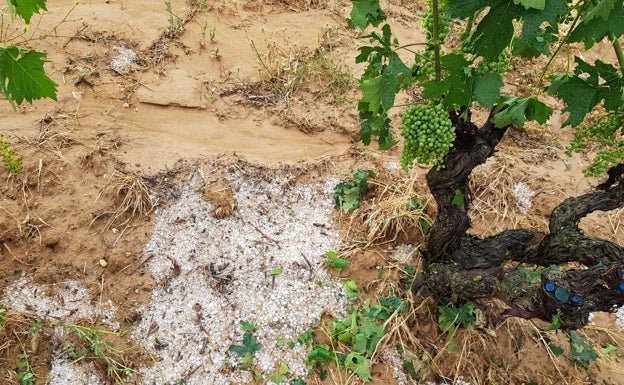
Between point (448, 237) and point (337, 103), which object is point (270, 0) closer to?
point (337, 103)

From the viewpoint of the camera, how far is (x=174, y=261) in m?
3.42

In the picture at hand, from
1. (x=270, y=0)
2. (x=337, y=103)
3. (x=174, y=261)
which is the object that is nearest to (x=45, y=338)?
(x=174, y=261)

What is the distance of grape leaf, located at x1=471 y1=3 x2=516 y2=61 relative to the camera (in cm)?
162

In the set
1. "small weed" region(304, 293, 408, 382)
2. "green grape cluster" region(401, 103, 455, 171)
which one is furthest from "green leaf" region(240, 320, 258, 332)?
"green grape cluster" region(401, 103, 455, 171)

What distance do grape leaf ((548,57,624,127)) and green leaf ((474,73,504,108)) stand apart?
311 mm

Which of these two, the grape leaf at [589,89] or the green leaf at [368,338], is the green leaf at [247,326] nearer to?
the green leaf at [368,338]

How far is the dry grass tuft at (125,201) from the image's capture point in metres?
3.57

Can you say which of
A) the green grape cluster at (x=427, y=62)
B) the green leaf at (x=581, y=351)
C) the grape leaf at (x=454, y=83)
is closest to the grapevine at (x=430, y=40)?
the green grape cluster at (x=427, y=62)

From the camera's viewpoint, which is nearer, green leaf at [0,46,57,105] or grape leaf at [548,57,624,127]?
grape leaf at [548,57,624,127]

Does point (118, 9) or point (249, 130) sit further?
point (118, 9)

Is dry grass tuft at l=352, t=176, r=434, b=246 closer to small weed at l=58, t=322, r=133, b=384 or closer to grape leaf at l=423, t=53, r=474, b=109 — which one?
grape leaf at l=423, t=53, r=474, b=109

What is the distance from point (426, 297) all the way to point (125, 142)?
8.58 ft

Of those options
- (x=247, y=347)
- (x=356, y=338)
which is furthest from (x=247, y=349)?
(x=356, y=338)

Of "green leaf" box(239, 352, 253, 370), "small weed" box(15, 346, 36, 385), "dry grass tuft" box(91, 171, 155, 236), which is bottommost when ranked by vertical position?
"small weed" box(15, 346, 36, 385)
